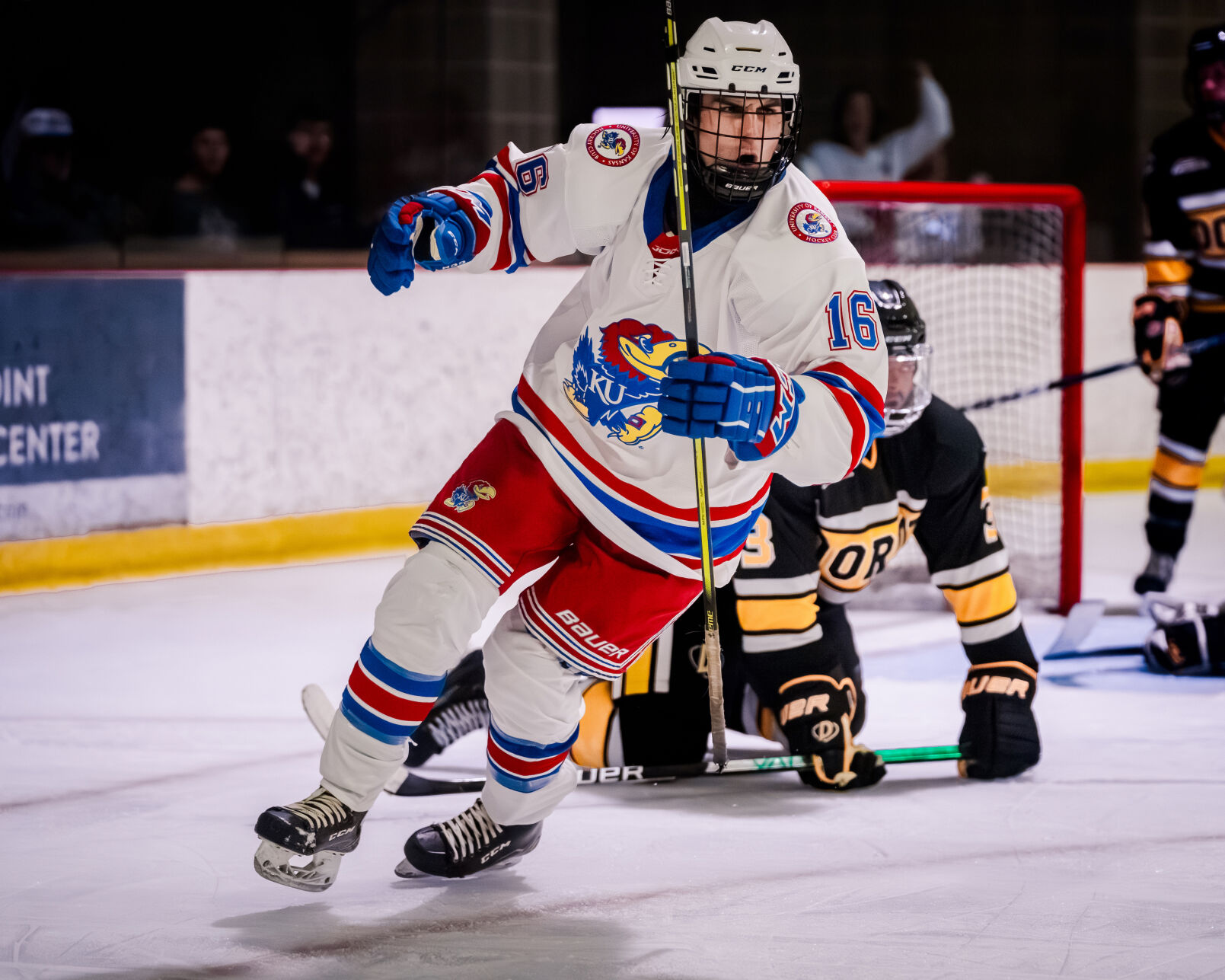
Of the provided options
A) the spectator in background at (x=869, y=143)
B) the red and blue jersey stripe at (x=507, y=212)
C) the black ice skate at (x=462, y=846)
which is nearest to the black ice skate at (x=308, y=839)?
the black ice skate at (x=462, y=846)

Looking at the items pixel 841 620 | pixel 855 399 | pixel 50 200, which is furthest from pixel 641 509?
pixel 50 200

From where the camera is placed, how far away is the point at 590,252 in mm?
2234

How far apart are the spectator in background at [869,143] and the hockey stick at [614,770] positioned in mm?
3706

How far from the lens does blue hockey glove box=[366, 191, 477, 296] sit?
1.99 metres

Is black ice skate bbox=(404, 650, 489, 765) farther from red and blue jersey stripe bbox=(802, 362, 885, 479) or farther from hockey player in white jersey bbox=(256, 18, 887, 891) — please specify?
red and blue jersey stripe bbox=(802, 362, 885, 479)

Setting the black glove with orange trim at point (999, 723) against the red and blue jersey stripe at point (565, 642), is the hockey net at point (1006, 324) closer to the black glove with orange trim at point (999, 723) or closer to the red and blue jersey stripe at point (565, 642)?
the black glove with orange trim at point (999, 723)

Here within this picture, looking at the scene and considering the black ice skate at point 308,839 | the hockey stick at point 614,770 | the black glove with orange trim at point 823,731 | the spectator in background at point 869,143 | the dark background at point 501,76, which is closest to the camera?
the black ice skate at point 308,839

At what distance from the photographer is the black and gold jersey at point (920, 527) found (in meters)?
2.77

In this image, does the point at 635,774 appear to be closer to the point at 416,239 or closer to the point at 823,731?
the point at 823,731

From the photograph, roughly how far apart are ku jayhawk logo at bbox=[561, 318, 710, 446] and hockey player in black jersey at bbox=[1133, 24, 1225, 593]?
257 centimetres

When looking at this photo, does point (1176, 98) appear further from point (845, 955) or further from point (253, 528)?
point (845, 955)

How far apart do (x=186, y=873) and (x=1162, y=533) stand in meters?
3.02

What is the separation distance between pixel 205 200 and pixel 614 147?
141 inches

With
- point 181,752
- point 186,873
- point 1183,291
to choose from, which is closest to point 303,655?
point 181,752
